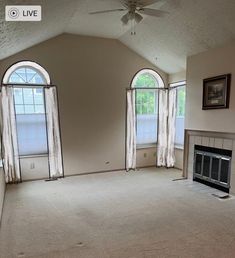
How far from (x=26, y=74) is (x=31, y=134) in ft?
4.08

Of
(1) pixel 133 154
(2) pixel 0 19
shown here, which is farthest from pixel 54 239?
(1) pixel 133 154

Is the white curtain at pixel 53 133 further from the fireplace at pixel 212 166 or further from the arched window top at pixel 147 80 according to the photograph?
the fireplace at pixel 212 166

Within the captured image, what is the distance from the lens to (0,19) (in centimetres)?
227

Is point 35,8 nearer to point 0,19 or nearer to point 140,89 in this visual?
point 0,19

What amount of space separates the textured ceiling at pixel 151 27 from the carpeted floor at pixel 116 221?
95.6 inches

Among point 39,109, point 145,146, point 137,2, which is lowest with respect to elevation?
point 145,146

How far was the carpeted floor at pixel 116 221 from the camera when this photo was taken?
88.4 inches

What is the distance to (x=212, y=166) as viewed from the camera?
409 centimetres

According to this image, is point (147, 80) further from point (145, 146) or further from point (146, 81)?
point (145, 146)

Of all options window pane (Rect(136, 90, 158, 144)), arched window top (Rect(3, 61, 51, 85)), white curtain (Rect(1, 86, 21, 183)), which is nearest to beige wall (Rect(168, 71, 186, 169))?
window pane (Rect(136, 90, 158, 144))

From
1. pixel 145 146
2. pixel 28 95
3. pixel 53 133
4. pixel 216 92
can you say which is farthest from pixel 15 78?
pixel 216 92

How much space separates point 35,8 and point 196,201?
11.5 ft

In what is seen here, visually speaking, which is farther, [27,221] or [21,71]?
[21,71]

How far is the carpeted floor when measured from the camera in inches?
88.4
